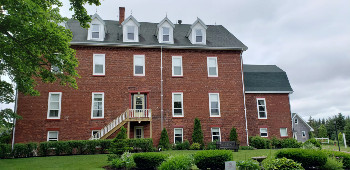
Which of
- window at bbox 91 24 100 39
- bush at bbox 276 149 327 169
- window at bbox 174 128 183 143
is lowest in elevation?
bush at bbox 276 149 327 169

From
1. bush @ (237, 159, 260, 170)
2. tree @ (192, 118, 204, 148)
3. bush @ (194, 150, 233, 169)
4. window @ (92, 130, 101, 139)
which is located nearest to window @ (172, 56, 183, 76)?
tree @ (192, 118, 204, 148)

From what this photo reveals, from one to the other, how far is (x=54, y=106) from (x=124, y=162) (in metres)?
11.0

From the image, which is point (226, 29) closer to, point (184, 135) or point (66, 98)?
point (184, 135)

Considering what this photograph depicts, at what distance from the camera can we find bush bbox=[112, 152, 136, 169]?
1195 centimetres

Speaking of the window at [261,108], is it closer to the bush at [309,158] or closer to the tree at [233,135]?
the tree at [233,135]

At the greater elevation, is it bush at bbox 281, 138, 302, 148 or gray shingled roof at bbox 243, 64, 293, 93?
gray shingled roof at bbox 243, 64, 293, 93

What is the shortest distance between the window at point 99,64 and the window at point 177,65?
611 centimetres

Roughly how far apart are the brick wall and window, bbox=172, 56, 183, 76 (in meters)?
0.37

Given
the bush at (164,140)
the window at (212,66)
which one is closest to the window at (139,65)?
the bush at (164,140)

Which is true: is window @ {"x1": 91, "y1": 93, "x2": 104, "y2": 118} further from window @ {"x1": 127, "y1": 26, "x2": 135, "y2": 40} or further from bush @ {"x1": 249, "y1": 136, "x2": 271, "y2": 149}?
bush @ {"x1": 249, "y1": 136, "x2": 271, "y2": 149}

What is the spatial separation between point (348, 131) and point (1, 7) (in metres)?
42.9

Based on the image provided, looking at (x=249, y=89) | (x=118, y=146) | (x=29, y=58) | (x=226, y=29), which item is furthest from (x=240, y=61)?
(x=29, y=58)

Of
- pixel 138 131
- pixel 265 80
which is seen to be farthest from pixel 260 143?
pixel 138 131

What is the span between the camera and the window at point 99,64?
21152mm
